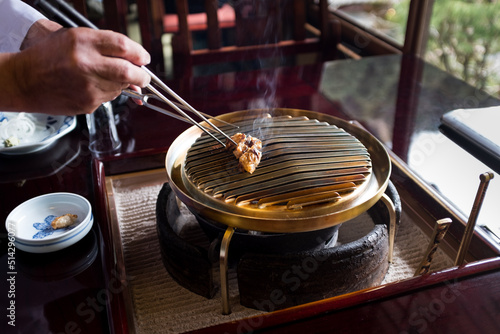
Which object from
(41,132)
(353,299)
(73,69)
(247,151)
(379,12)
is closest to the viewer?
(73,69)

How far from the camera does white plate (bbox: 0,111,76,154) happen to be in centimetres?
188

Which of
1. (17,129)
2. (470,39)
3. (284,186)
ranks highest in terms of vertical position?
(284,186)

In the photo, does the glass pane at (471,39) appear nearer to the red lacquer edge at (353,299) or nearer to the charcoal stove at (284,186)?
the charcoal stove at (284,186)

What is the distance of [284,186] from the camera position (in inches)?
52.4

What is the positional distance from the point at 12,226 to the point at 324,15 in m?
2.66

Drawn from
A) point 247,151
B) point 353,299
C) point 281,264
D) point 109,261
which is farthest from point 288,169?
point 109,261

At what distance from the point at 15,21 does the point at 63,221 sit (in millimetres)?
759

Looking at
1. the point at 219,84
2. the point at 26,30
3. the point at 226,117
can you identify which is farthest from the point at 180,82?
the point at 26,30

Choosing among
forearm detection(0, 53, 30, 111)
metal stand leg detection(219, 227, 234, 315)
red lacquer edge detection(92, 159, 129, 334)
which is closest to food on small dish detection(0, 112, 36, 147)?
red lacquer edge detection(92, 159, 129, 334)

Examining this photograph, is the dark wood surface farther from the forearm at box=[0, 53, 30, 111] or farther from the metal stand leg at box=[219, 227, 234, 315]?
the forearm at box=[0, 53, 30, 111]

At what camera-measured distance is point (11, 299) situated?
126cm

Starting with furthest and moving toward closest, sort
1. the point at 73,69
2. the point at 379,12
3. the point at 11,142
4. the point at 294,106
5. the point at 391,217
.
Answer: the point at 379,12
the point at 294,106
the point at 11,142
the point at 391,217
the point at 73,69

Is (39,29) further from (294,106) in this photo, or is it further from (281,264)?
(294,106)

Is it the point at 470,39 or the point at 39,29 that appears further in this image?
the point at 470,39
